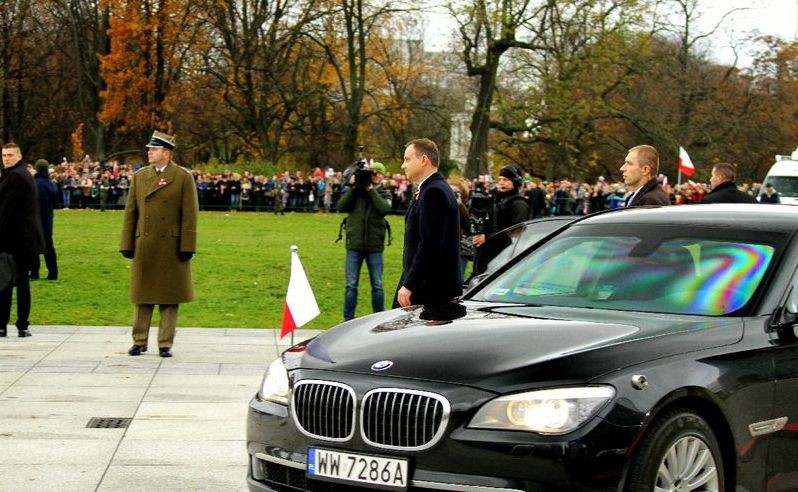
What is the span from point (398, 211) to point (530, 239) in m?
39.0

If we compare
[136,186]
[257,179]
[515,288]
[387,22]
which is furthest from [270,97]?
[515,288]

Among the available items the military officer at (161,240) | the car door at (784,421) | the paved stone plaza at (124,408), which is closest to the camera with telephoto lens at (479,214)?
the paved stone plaza at (124,408)

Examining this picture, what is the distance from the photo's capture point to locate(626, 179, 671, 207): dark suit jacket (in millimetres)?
10125

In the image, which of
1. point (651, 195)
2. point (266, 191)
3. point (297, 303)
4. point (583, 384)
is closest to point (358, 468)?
point (583, 384)

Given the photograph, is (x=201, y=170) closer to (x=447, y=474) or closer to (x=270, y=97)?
(x=270, y=97)

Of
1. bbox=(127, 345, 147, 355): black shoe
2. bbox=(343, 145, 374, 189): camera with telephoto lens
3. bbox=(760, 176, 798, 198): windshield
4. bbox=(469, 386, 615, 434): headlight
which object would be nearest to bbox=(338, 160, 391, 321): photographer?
bbox=(343, 145, 374, 189): camera with telephoto lens

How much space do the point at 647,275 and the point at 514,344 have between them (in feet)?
3.95

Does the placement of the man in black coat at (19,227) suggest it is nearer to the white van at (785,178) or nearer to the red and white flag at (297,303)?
the red and white flag at (297,303)

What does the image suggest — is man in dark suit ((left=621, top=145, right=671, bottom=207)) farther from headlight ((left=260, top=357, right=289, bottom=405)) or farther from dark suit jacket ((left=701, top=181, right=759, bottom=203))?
headlight ((left=260, top=357, right=289, bottom=405))

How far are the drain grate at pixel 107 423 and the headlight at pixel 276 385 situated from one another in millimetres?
2900

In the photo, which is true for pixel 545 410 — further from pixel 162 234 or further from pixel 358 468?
pixel 162 234

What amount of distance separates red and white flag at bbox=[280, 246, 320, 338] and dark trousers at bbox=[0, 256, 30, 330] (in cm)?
292

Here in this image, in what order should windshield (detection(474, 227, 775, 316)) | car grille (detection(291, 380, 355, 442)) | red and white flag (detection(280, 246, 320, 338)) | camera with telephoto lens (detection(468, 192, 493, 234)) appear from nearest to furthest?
car grille (detection(291, 380, 355, 442)) < windshield (detection(474, 227, 775, 316)) < red and white flag (detection(280, 246, 320, 338)) < camera with telephoto lens (detection(468, 192, 493, 234))

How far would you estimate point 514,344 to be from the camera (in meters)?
5.40
